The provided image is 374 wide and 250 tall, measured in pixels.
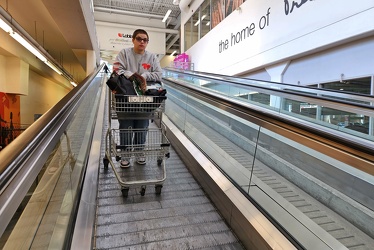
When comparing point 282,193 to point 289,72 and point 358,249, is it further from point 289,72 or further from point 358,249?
point 289,72

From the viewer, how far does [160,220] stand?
2.05 meters

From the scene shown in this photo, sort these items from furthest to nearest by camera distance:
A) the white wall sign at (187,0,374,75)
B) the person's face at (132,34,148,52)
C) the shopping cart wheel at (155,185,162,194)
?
Answer: the white wall sign at (187,0,374,75), the person's face at (132,34,148,52), the shopping cart wheel at (155,185,162,194)

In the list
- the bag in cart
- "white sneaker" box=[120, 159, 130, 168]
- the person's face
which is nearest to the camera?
the bag in cart

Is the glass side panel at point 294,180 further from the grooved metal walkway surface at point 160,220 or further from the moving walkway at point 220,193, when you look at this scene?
the grooved metal walkway surface at point 160,220

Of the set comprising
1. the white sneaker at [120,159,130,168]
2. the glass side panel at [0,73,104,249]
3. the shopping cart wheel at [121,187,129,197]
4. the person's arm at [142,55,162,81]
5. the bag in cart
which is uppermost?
the person's arm at [142,55,162,81]

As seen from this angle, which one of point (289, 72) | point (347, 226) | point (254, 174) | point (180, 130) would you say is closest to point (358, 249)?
point (347, 226)

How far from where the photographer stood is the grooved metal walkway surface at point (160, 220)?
179 cm

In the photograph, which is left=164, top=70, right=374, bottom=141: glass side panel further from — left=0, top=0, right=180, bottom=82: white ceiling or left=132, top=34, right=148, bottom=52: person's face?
left=0, top=0, right=180, bottom=82: white ceiling

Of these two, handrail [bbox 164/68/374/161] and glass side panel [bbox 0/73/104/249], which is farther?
handrail [bbox 164/68/374/161]

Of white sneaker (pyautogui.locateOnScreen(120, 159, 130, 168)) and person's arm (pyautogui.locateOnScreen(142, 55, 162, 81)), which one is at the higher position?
person's arm (pyautogui.locateOnScreen(142, 55, 162, 81))

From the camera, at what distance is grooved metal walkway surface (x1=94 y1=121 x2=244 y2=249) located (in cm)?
179

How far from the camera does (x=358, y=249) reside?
4.83 ft

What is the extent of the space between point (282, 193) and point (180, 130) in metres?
2.33

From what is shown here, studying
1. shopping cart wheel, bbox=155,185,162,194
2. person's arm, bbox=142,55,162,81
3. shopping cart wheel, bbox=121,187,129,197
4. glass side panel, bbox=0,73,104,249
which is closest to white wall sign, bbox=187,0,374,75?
person's arm, bbox=142,55,162,81
